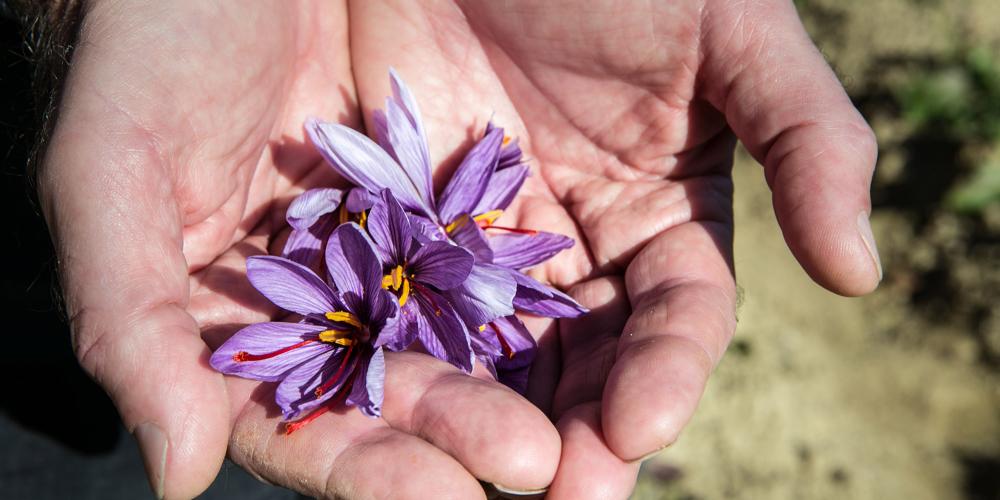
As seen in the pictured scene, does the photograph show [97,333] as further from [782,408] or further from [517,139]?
[782,408]

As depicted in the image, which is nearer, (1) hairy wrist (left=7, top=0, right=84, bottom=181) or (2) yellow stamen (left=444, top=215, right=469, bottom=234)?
(1) hairy wrist (left=7, top=0, right=84, bottom=181)

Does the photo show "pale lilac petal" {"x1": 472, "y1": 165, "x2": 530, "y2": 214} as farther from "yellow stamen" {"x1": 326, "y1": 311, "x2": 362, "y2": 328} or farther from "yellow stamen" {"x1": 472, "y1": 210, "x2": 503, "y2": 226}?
"yellow stamen" {"x1": 326, "y1": 311, "x2": 362, "y2": 328}

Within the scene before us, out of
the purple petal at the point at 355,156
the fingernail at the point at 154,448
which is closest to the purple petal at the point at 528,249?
the purple petal at the point at 355,156

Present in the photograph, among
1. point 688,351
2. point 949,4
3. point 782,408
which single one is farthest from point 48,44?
point 949,4

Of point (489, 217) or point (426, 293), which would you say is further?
point (489, 217)

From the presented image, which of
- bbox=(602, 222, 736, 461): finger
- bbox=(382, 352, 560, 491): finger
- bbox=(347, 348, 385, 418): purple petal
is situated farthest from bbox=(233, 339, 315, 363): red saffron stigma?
bbox=(602, 222, 736, 461): finger

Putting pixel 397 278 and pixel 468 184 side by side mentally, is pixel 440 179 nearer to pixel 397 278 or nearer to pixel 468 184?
pixel 468 184

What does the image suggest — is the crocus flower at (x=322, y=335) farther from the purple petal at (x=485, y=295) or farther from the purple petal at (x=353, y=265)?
the purple petal at (x=485, y=295)

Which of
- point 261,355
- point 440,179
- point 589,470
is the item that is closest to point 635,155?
point 440,179
